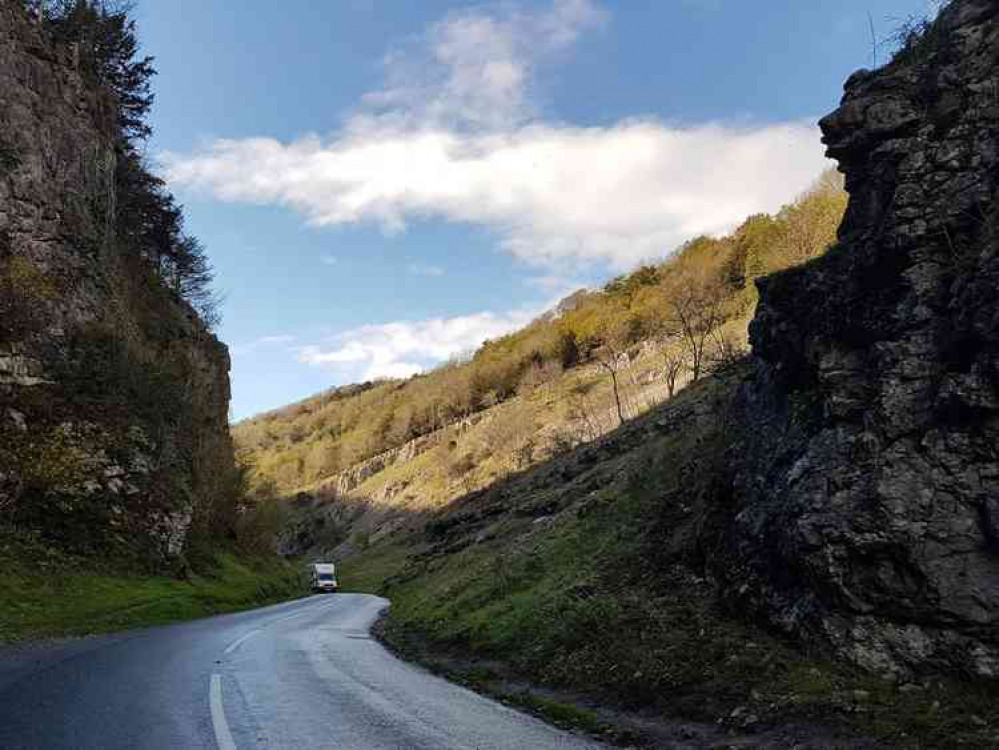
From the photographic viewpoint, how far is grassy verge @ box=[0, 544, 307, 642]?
21.0m

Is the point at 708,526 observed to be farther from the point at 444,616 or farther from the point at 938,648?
the point at 444,616

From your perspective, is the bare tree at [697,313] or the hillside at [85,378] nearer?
the hillside at [85,378]

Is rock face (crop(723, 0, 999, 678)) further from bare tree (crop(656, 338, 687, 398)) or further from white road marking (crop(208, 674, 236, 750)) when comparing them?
bare tree (crop(656, 338, 687, 398))

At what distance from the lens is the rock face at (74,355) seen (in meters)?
28.7

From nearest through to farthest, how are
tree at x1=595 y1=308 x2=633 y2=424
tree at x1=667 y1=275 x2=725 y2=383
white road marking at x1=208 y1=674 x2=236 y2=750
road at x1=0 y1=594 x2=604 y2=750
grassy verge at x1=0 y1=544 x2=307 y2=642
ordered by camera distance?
white road marking at x1=208 y1=674 x2=236 y2=750 < road at x1=0 y1=594 x2=604 y2=750 < grassy verge at x1=0 y1=544 x2=307 y2=642 < tree at x1=667 y1=275 x2=725 y2=383 < tree at x1=595 y1=308 x2=633 y2=424

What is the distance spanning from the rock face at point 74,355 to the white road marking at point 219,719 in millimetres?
19487

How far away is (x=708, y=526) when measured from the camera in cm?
1390

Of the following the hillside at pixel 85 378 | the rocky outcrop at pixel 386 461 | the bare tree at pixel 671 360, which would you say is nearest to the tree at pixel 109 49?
the hillside at pixel 85 378

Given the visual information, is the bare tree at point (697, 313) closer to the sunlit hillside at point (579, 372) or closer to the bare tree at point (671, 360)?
the sunlit hillside at point (579, 372)

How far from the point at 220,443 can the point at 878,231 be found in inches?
1853

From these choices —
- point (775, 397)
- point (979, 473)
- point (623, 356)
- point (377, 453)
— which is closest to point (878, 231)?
point (775, 397)

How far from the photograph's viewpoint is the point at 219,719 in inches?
357

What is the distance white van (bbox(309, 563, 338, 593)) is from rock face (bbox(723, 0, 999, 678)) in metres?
51.0

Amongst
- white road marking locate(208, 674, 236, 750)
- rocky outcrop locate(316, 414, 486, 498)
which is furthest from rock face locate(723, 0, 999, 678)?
rocky outcrop locate(316, 414, 486, 498)
